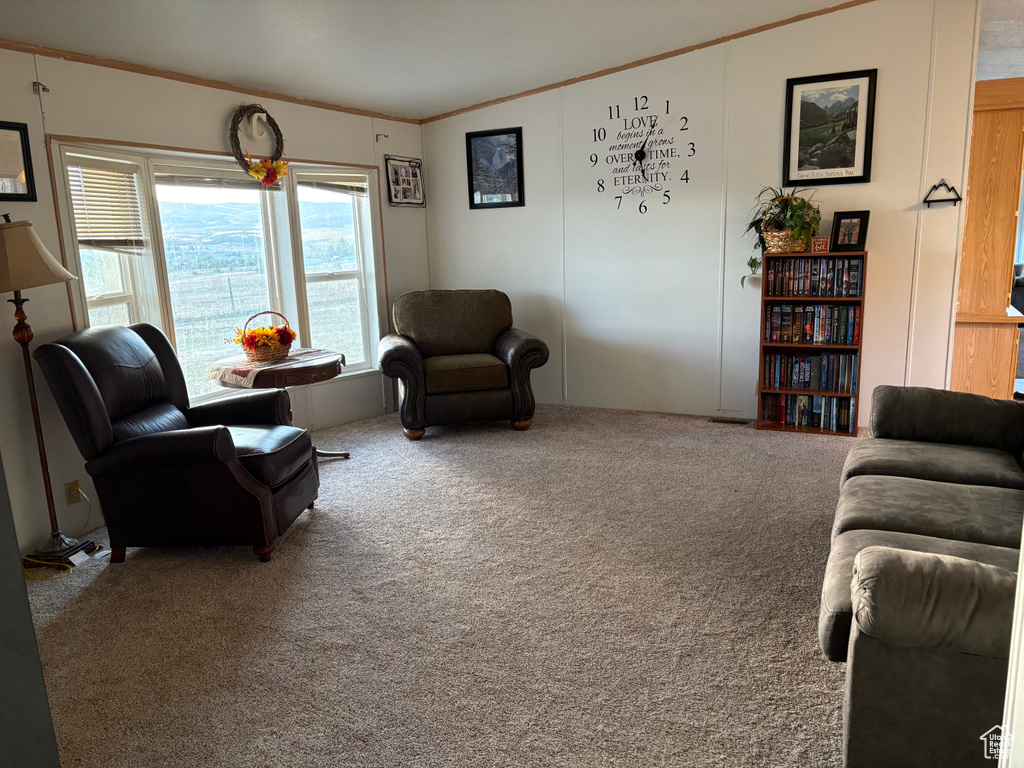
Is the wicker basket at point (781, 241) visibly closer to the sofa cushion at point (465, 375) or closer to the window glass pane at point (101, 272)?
the sofa cushion at point (465, 375)

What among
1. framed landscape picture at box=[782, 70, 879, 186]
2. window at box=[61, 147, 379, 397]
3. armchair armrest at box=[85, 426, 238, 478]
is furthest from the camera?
framed landscape picture at box=[782, 70, 879, 186]

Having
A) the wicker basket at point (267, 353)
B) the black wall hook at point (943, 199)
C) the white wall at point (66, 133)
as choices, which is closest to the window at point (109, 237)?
the white wall at point (66, 133)

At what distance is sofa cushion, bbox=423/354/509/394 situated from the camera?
4.84 metres

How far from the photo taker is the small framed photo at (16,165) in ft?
10.5

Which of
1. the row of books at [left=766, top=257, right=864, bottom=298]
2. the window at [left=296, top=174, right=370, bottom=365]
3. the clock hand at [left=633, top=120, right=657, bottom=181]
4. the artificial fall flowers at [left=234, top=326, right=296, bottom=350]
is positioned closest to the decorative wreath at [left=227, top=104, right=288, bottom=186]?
the window at [left=296, top=174, right=370, bottom=365]

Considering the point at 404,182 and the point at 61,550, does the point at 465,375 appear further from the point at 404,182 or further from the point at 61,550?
the point at 61,550

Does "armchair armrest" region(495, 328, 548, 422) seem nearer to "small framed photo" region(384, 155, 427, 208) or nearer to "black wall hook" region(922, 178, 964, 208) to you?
"small framed photo" region(384, 155, 427, 208)

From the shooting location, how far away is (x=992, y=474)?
2.50 meters

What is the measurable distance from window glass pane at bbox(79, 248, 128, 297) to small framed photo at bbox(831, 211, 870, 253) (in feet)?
13.8

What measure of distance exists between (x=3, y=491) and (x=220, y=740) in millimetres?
1224

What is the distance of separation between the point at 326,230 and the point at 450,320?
1101mm

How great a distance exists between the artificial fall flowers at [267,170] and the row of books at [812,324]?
330 cm

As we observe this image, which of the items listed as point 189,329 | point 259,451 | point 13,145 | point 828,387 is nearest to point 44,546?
point 259,451

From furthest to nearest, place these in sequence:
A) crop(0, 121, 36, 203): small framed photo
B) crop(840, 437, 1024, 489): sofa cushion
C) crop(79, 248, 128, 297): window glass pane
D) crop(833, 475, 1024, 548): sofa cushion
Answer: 1. crop(79, 248, 128, 297): window glass pane
2. crop(0, 121, 36, 203): small framed photo
3. crop(840, 437, 1024, 489): sofa cushion
4. crop(833, 475, 1024, 548): sofa cushion
